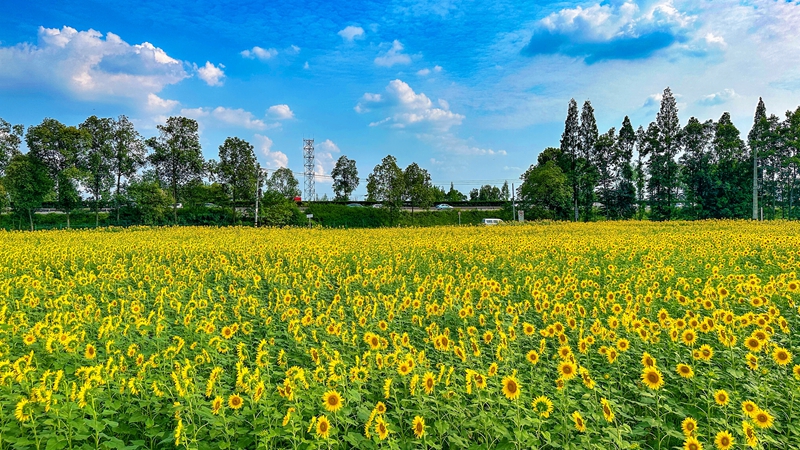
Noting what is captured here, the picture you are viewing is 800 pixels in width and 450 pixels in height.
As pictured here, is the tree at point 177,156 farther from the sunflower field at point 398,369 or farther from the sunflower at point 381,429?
the sunflower at point 381,429

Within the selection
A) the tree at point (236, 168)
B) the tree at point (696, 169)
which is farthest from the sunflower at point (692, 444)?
the tree at point (696, 169)

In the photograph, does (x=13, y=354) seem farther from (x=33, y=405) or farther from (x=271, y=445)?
(x=271, y=445)

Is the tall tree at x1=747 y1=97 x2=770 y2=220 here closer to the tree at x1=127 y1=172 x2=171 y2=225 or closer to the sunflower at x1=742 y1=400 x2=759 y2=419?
the sunflower at x1=742 y1=400 x2=759 y2=419

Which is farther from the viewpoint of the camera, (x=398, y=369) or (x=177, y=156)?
(x=177, y=156)

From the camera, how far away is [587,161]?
138ft

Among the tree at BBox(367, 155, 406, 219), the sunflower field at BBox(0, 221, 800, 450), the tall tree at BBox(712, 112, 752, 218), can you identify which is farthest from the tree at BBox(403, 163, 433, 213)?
the sunflower field at BBox(0, 221, 800, 450)

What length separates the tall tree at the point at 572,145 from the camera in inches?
1639

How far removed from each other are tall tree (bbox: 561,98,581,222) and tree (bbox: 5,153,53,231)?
42416mm

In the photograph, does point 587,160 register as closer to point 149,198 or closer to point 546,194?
point 546,194

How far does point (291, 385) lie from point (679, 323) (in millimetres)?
3317

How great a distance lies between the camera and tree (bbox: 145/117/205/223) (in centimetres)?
3350

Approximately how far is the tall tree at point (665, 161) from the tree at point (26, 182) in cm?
4864

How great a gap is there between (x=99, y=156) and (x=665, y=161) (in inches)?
1842

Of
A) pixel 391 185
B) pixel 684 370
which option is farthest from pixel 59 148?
pixel 684 370
